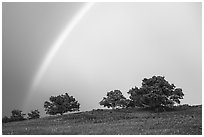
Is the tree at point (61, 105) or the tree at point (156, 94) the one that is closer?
the tree at point (156, 94)

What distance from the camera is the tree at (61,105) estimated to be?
183 feet

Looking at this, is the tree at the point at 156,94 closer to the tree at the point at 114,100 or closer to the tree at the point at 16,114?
the tree at the point at 114,100

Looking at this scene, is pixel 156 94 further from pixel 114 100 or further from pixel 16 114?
pixel 16 114

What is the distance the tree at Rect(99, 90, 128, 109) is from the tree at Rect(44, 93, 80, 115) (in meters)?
5.14

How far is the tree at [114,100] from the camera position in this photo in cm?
5388

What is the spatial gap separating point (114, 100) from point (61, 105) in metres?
9.70

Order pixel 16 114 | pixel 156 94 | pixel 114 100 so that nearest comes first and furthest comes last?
pixel 156 94 → pixel 114 100 → pixel 16 114

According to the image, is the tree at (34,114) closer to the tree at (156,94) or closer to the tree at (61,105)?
the tree at (61,105)

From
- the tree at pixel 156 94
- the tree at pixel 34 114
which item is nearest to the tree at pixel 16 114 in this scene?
the tree at pixel 34 114

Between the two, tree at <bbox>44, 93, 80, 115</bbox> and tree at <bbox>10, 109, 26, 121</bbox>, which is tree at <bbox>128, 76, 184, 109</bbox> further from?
tree at <bbox>10, 109, 26, 121</bbox>

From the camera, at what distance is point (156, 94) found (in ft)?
161

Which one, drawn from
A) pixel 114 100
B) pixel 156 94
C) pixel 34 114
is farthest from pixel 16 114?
pixel 156 94

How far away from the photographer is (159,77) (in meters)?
52.6

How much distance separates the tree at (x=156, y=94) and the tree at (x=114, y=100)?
90.9 inches
